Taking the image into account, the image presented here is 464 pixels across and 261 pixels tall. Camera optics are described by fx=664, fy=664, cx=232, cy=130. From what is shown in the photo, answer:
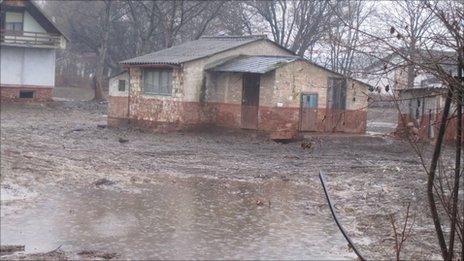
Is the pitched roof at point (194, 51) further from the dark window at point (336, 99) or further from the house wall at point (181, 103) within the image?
the dark window at point (336, 99)

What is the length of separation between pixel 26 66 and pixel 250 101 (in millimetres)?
21015

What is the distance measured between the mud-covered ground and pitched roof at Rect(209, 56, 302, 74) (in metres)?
2.84

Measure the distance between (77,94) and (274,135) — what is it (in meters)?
34.0

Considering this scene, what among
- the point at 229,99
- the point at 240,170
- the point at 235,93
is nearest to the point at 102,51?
the point at 229,99

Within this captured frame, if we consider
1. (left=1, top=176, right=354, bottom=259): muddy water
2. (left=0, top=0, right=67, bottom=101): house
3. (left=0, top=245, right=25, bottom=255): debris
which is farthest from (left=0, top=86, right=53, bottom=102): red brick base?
(left=0, top=245, right=25, bottom=255): debris

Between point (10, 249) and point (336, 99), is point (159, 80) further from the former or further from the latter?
point (10, 249)

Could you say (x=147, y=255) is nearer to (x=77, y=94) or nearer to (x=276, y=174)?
(x=276, y=174)

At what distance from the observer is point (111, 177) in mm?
17375

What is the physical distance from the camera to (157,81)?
31422 mm

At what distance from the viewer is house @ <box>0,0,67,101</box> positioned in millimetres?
43656

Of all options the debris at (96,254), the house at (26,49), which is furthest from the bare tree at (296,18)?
the debris at (96,254)

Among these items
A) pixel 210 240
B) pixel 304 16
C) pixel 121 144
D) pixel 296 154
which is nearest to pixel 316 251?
pixel 210 240

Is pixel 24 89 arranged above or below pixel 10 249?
above

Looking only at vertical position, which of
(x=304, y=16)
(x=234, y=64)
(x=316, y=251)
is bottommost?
(x=316, y=251)
